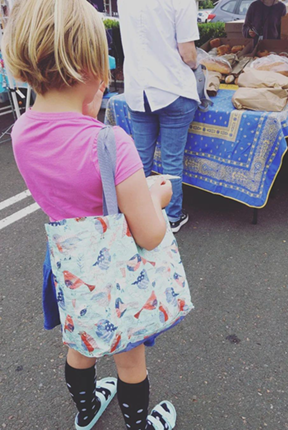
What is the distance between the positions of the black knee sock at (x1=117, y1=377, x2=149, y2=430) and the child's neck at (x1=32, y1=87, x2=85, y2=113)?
2.67 ft

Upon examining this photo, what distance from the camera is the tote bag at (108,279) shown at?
32.2 inches

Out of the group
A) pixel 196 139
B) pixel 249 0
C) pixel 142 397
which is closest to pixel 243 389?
pixel 142 397

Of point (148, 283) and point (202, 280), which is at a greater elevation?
point (148, 283)

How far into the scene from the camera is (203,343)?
6.12ft

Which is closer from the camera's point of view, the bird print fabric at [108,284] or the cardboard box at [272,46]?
→ the bird print fabric at [108,284]

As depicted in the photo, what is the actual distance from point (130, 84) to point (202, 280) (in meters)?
1.36

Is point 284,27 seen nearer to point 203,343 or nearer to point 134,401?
point 203,343

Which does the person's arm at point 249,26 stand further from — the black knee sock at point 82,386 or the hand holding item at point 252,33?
the black knee sock at point 82,386

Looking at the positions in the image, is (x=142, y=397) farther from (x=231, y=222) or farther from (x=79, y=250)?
(x=231, y=222)

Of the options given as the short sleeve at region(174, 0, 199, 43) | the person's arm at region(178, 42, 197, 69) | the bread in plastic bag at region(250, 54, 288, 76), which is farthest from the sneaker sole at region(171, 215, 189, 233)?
the bread in plastic bag at region(250, 54, 288, 76)

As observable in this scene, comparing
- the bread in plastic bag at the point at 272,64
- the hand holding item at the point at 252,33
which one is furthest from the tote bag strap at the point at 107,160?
the hand holding item at the point at 252,33

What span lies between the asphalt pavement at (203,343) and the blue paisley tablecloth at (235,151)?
0.33 meters

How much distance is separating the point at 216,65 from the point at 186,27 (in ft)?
4.38

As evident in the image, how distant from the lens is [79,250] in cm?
83
